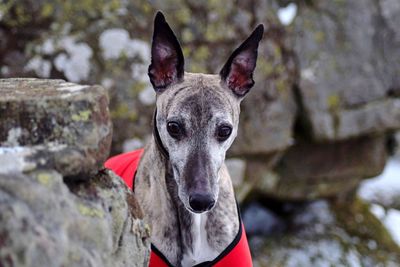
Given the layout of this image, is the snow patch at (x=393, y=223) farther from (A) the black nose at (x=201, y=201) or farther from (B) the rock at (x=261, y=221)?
(A) the black nose at (x=201, y=201)

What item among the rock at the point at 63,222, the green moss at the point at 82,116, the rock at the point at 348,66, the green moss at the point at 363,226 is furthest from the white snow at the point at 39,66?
the green moss at the point at 363,226

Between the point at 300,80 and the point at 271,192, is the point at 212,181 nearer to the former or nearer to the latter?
the point at 300,80

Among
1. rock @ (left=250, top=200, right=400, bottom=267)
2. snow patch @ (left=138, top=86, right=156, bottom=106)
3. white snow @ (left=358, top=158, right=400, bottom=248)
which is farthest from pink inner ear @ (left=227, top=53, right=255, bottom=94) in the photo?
white snow @ (left=358, top=158, right=400, bottom=248)

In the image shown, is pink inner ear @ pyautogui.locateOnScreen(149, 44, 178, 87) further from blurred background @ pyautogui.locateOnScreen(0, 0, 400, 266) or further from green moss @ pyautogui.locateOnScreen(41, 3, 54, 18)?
green moss @ pyautogui.locateOnScreen(41, 3, 54, 18)

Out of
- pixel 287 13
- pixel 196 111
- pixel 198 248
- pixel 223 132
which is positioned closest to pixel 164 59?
pixel 196 111

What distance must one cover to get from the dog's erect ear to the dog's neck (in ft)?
1.57

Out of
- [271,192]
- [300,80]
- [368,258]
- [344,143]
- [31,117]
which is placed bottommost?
[368,258]

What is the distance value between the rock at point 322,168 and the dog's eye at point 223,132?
10.1ft

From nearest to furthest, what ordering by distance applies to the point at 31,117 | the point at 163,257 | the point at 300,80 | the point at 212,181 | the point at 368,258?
the point at 31,117
the point at 212,181
the point at 163,257
the point at 300,80
the point at 368,258

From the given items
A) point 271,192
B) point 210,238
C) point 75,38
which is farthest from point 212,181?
point 271,192

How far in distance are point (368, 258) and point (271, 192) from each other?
1.20m

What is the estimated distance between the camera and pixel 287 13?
5641mm

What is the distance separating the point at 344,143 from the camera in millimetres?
6207

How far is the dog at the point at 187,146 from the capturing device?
→ 2.79 metres
